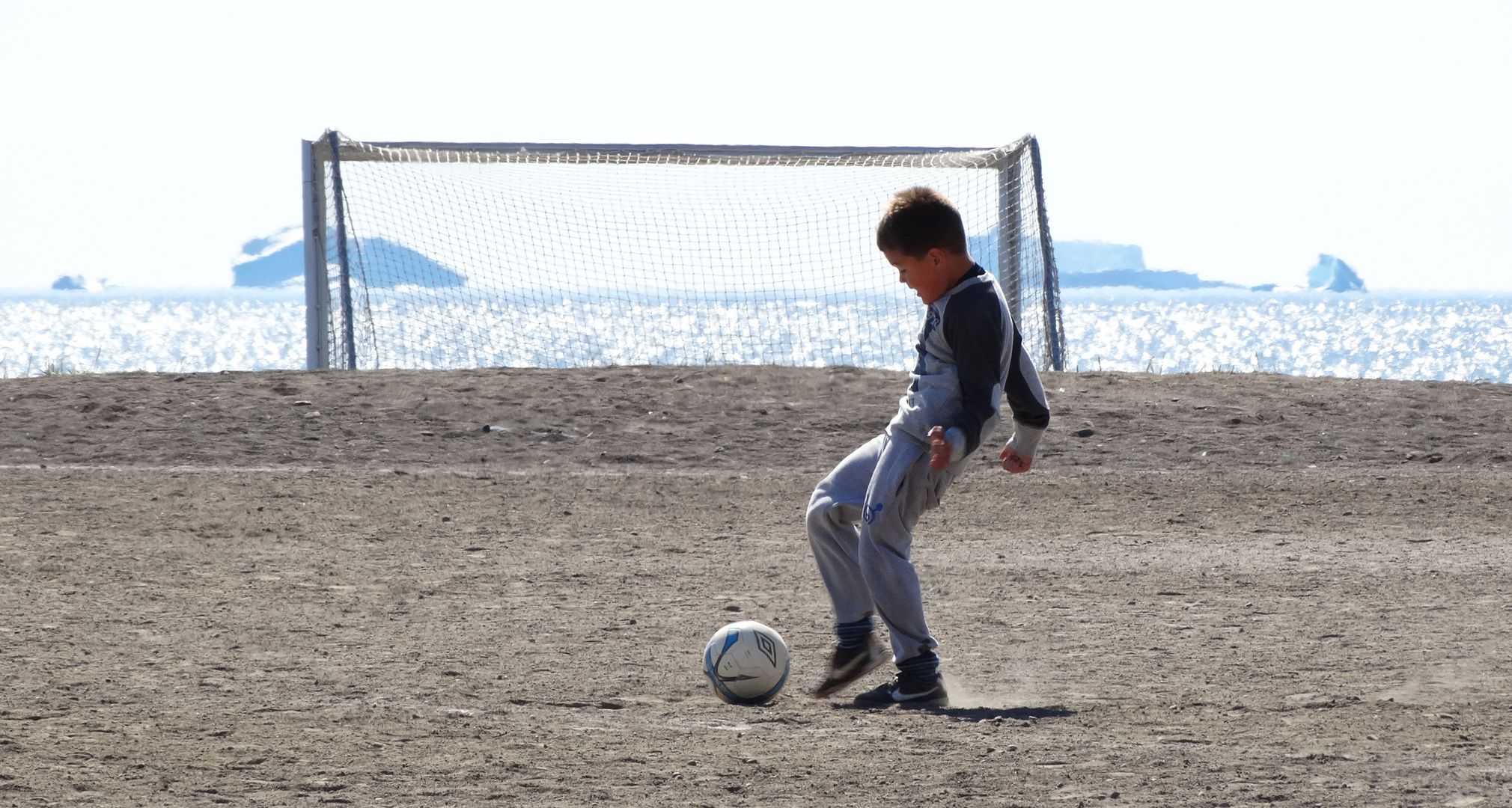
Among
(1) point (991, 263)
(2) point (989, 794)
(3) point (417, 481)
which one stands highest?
(1) point (991, 263)

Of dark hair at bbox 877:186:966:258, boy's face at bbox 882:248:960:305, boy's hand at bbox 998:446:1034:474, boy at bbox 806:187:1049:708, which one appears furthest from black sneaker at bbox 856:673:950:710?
dark hair at bbox 877:186:966:258

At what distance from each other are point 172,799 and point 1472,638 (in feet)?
13.6

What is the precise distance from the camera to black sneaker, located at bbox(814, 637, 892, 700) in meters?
4.44

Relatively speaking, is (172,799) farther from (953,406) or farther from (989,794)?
(953,406)

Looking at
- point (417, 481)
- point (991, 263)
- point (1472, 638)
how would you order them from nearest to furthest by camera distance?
point (1472, 638) → point (417, 481) → point (991, 263)

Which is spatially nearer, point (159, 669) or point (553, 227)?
point (159, 669)

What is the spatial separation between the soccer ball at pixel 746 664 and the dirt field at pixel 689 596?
11cm

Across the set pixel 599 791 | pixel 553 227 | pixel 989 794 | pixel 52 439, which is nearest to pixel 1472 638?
pixel 989 794

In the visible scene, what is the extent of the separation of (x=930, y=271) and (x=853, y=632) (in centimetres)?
113

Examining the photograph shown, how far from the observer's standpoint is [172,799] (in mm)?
3219

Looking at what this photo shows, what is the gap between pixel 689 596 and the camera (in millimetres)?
6012

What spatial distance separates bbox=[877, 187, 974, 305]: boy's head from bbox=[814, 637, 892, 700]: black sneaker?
1.07 m

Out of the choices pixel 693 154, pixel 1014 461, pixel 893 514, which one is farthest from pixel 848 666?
pixel 693 154

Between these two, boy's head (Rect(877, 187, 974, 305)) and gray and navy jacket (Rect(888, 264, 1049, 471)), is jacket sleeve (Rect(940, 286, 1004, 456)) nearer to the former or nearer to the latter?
gray and navy jacket (Rect(888, 264, 1049, 471))
